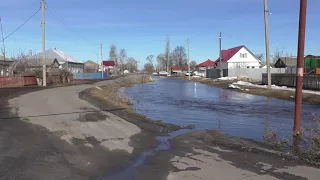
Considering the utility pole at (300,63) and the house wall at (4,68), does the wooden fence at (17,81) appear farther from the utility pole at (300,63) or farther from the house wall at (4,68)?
the utility pole at (300,63)

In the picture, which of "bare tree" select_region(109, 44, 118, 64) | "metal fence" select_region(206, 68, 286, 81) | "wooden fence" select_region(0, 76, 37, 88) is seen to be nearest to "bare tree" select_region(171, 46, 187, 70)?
"bare tree" select_region(109, 44, 118, 64)

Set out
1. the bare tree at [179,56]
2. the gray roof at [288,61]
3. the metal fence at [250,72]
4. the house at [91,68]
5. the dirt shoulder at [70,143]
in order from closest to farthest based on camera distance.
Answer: the dirt shoulder at [70,143] < the metal fence at [250,72] < the gray roof at [288,61] < the house at [91,68] < the bare tree at [179,56]

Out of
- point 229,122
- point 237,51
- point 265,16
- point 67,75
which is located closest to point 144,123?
point 229,122

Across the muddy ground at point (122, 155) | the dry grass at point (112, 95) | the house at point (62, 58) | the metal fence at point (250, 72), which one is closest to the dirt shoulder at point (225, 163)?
the muddy ground at point (122, 155)

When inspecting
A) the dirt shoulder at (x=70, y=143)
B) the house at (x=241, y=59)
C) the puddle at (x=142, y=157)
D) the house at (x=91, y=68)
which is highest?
the house at (x=241, y=59)

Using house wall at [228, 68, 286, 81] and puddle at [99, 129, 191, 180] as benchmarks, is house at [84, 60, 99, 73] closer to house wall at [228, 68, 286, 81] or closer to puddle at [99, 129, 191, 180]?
house wall at [228, 68, 286, 81]

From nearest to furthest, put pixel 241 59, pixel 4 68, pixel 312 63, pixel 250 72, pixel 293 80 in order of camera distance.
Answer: pixel 293 80 → pixel 312 63 → pixel 4 68 → pixel 250 72 → pixel 241 59

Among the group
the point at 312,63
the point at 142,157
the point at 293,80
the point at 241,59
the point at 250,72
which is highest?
A: the point at 241,59

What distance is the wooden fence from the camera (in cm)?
3700

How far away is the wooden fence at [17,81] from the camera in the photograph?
3700 cm

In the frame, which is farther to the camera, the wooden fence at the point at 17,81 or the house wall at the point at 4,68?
the house wall at the point at 4,68

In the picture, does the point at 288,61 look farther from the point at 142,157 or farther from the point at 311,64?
the point at 142,157

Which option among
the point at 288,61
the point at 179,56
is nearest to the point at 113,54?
the point at 179,56

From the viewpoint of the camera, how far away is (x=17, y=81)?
129 ft
